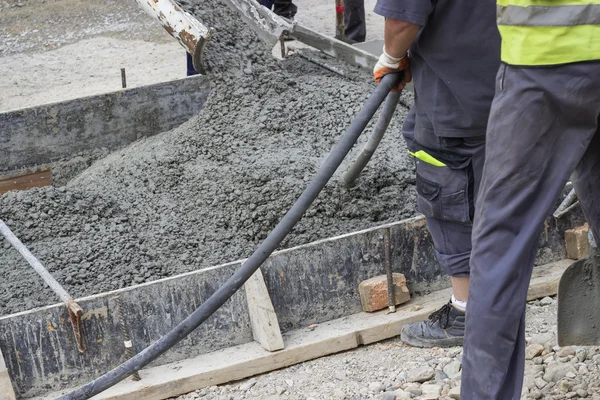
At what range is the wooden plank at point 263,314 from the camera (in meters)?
3.29

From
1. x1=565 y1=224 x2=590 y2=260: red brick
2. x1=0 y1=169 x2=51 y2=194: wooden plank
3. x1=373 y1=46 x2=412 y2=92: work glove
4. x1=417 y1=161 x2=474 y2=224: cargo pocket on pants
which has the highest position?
x1=373 y1=46 x2=412 y2=92: work glove

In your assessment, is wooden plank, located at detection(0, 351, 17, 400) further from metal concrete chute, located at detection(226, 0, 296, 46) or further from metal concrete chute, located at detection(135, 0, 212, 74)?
metal concrete chute, located at detection(226, 0, 296, 46)

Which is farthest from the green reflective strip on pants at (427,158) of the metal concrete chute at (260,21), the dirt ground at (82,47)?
the dirt ground at (82,47)

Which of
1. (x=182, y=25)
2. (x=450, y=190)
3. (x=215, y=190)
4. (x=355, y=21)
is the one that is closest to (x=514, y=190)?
(x=450, y=190)

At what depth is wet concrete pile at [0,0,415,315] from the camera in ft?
13.0

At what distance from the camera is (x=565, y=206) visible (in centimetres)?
373

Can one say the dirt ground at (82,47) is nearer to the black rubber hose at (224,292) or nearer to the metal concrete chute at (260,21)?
the metal concrete chute at (260,21)

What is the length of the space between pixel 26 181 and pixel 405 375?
3011 millimetres

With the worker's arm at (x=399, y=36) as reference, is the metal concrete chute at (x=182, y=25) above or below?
below

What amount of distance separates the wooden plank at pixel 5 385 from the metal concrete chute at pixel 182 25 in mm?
2304

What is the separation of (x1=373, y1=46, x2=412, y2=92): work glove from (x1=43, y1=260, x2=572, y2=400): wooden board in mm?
961

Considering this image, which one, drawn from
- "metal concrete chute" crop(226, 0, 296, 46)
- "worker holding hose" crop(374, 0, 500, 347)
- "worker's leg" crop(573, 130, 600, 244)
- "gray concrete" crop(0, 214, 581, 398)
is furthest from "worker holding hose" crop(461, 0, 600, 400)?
"metal concrete chute" crop(226, 0, 296, 46)

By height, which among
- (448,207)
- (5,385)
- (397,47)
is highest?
(397,47)

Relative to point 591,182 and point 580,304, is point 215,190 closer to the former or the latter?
point 580,304
